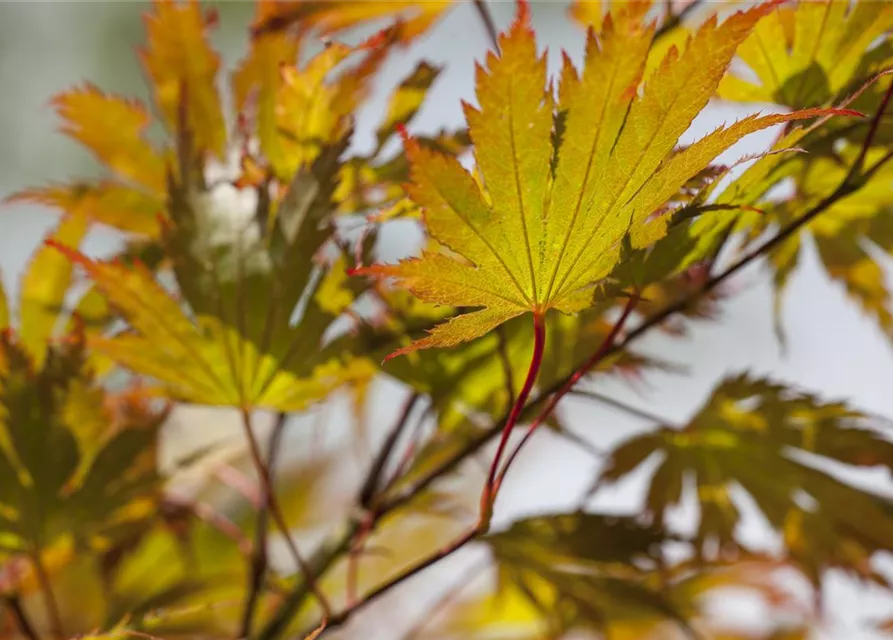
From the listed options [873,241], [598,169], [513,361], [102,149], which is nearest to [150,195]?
[102,149]

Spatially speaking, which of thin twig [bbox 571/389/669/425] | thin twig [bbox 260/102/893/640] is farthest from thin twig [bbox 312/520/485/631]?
thin twig [bbox 571/389/669/425]

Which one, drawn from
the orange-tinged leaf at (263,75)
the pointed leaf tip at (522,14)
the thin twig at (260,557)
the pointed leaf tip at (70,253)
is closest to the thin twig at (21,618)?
the thin twig at (260,557)

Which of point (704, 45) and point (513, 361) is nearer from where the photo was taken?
point (704, 45)

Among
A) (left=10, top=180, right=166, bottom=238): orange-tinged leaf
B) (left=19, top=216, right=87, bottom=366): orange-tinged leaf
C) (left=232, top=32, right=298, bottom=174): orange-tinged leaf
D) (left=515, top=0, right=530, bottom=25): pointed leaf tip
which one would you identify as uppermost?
(left=232, top=32, right=298, bottom=174): orange-tinged leaf

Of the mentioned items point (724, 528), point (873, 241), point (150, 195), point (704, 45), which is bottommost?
point (724, 528)

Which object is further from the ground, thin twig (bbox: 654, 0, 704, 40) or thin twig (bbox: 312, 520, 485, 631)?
thin twig (bbox: 654, 0, 704, 40)

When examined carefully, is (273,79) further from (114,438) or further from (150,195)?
(114,438)

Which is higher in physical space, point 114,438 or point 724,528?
point 114,438

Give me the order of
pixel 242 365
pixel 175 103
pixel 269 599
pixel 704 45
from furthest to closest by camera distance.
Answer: pixel 269 599, pixel 175 103, pixel 242 365, pixel 704 45

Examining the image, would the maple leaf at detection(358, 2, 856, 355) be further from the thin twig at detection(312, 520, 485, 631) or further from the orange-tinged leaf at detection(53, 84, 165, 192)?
the orange-tinged leaf at detection(53, 84, 165, 192)
